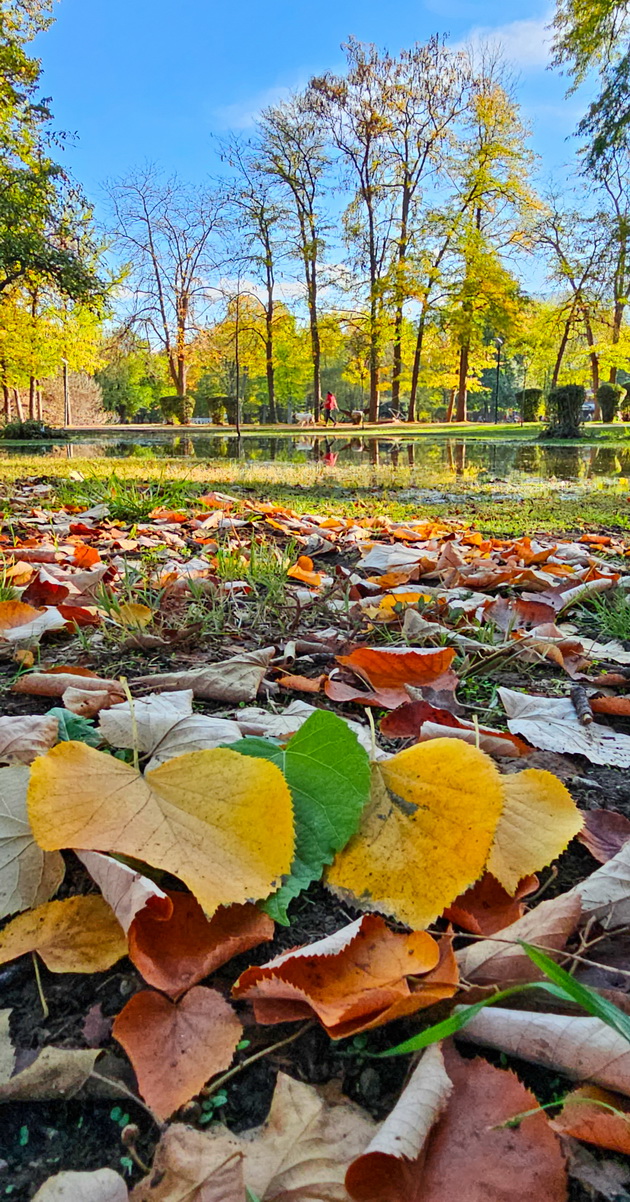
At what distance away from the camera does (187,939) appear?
0.67 m

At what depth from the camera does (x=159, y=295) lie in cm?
2986

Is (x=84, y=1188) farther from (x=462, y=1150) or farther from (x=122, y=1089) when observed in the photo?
(x=462, y=1150)

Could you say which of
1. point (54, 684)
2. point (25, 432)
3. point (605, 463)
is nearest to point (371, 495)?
point (54, 684)

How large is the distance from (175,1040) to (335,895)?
0.77 feet

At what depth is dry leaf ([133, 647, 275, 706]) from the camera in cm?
124

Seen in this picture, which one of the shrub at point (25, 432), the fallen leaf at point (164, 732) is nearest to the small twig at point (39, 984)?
the fallen leaf at point (164, 732)

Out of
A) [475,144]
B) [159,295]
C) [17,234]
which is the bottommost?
[17,234]

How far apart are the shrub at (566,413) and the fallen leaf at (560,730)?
19198mm

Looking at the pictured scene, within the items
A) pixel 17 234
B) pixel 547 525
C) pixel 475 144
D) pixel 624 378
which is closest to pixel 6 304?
pixel 17 234

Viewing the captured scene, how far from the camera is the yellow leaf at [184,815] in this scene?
0.66m

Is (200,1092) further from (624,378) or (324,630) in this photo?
(624,378)

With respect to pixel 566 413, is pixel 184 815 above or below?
below

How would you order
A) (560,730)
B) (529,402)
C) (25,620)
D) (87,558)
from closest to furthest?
(560,730), (25,620), (87,558), (529,402)

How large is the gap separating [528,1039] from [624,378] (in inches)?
2333
